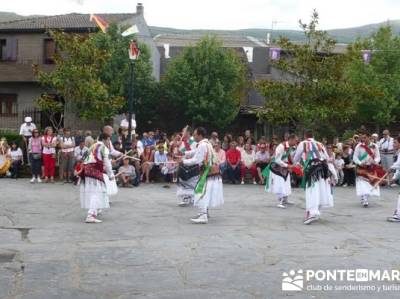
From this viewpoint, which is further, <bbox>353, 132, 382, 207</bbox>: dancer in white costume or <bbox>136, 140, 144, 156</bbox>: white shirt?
<bbox>136, 140, 144, 156</bbox>: white shirt

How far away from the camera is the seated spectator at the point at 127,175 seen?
20.4 metres

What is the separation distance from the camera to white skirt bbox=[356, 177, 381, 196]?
16.1m

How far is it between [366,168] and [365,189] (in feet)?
1.93

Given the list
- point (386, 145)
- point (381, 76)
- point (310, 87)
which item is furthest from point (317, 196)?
point (381, 76)

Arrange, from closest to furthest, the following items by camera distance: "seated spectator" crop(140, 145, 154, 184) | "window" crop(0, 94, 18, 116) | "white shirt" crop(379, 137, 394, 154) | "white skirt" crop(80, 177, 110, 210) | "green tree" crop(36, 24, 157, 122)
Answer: "white skirt" crop(80, 177, 110, 210)
"seated spectator" crop(140, 145, 154, 184)
"white shirt" crop(379, 137, 394, 154)
"green tree" crop(36, 24, 157, 122)
"window" crop(0, 94, 18, 116)

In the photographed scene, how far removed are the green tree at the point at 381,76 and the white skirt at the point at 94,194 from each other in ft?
84.0

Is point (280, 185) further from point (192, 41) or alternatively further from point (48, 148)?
point (192, 41)

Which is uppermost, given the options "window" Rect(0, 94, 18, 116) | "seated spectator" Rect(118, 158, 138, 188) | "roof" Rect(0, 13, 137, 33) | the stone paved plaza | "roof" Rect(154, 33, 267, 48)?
"roof" Rect(154, 33, 267, 48)

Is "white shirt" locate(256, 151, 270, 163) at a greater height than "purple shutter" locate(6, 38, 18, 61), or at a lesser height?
lesser

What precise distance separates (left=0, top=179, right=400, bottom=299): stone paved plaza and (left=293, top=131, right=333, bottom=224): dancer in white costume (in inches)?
13.7

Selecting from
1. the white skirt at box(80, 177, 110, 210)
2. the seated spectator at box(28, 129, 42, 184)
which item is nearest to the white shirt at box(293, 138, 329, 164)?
the white skirt at box(80, 177, 110, 210)

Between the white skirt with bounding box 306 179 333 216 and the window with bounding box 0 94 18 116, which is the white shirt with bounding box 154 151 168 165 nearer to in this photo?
the white skirt with bounding box 306 179 333 216

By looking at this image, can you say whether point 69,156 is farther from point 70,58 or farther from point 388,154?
point 388,154

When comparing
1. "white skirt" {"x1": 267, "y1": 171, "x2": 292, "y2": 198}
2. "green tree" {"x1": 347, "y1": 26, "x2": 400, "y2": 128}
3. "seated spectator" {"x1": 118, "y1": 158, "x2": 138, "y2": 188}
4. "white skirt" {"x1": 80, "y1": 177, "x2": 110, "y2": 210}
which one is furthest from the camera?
"green tree" {"x1": 347, "y1": 26, "x2": 400, "y2": 128}
